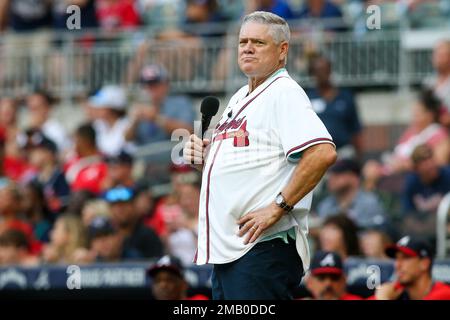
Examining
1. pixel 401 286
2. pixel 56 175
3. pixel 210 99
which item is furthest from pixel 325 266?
pixel 56 175

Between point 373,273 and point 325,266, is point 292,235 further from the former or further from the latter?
point 373,273

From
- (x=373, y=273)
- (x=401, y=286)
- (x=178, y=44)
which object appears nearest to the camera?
(x=401, y=286)

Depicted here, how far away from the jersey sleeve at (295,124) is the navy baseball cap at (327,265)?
9.16 ft

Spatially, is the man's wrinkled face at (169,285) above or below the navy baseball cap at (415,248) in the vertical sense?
below

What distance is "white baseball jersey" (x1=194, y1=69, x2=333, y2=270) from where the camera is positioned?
20.4 ft

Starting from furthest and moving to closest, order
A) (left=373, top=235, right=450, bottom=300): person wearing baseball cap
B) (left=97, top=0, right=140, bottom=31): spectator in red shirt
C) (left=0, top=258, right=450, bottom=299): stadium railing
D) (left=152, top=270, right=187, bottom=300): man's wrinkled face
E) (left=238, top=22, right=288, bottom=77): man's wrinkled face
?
(left=97, top=0, right=140, bottom=31): spectator in red shirt
(left=0, top=258, right=450, bottom=299): stadium railing
(left=152, top=270, right=187, bottom=300): man's wrinkled face
(left=373, top=235, right=450, bottom=300): person wearing baseball cap
(left=238, top=22, right=288, bottom=77): man's wrinkled face

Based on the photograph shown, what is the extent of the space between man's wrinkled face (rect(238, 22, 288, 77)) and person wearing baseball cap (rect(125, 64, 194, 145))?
7.23 meters

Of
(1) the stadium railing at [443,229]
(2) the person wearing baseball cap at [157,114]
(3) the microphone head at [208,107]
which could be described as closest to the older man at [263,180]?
(3) the microphone head at [208,107]

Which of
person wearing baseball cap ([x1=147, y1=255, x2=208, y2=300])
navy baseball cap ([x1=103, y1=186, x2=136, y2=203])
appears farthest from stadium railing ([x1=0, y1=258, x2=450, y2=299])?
navy baseball cap ([x1=103, y1=186, x2=136, y2=203])

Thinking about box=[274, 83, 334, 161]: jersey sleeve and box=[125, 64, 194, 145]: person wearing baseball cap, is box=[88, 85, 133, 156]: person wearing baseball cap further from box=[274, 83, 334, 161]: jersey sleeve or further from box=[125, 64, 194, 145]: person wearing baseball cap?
box=[274, 83, 334, 161]: jersey sleeve

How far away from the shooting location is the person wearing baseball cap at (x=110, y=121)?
14328mm

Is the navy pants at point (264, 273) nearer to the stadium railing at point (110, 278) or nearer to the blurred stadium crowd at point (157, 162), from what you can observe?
the stadium railing at point (110, 278)

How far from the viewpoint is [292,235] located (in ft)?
20.7
